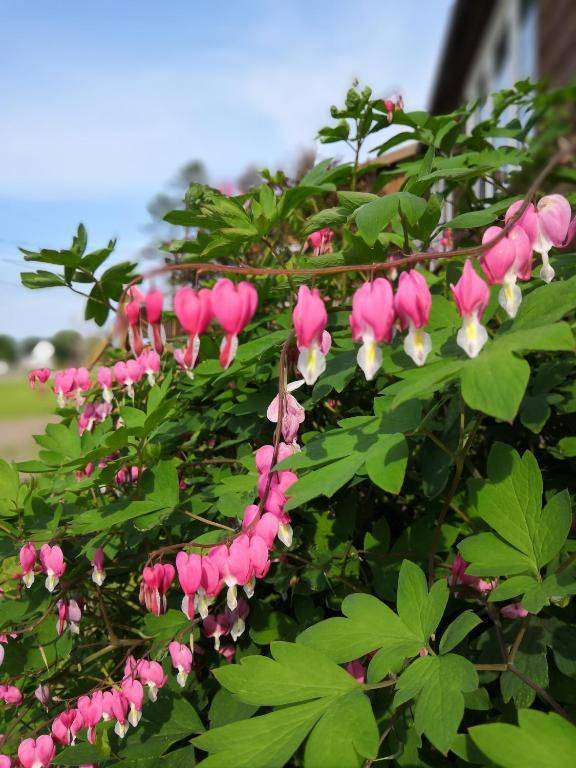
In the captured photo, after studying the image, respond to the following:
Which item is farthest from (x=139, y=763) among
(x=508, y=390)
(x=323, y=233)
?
(x=323, y=233)

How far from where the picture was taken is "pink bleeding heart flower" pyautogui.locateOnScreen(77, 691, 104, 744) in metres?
1.39

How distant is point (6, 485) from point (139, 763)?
83 centimetres

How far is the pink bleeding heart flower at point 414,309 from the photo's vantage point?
947 mm

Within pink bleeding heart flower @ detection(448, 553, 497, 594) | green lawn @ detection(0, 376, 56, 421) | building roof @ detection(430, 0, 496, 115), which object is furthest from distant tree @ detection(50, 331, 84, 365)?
green lawn @ detection(0, 376, 56, 421)

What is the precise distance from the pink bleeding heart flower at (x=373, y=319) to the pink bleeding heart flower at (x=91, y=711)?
0.99 metres

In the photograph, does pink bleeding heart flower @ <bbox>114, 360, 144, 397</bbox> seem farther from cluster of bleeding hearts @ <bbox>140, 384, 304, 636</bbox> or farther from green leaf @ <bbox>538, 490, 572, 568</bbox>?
green leaf @ <bbox>538, 490, 572, 568</bbox>

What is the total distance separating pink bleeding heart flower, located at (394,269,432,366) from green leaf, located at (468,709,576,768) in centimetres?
51

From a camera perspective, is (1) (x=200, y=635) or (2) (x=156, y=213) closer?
(1) (x=200, y=635)

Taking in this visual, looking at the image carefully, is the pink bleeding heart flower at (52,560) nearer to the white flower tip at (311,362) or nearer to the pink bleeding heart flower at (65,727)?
the pink bleeding heart flower at (65,727)

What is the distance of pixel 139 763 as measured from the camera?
1.31 m

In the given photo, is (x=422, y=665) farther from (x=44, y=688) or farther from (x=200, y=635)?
(x=44, y=688)

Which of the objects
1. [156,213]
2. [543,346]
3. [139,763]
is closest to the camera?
[543,346]

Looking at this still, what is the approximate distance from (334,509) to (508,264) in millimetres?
838

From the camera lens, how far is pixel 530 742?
82 centimetres
